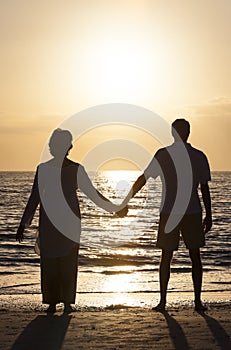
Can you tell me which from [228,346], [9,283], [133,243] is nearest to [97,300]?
[9,283]

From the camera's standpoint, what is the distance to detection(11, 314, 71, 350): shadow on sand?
20.1 ft

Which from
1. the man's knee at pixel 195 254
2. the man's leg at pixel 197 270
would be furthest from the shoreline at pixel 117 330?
the man's knee at pixel 195 254

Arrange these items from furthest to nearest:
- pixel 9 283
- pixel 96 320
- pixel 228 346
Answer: pixel 9 283 < pixel 96 320 < pixel 228 346

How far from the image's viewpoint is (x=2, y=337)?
6461 mm

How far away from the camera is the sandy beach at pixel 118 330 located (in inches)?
242

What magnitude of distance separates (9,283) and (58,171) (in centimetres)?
725

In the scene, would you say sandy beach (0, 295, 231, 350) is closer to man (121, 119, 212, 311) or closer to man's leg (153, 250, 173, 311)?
man's leg (153, 250, 173, 311)

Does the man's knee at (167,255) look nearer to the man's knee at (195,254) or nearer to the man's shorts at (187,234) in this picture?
the man's shorts at (187,234)

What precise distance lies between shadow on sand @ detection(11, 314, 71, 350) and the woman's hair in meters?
1.82

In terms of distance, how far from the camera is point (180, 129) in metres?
7.87

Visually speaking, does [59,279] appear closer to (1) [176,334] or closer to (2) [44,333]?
(2) [44,333]

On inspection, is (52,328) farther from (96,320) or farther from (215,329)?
(215,329)

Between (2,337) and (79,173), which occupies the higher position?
(79,173)

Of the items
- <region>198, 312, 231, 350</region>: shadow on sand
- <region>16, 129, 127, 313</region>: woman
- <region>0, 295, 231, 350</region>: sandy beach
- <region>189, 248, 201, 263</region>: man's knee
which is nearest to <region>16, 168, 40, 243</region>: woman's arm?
<region>16, 129, 127, 313</region>: woman
